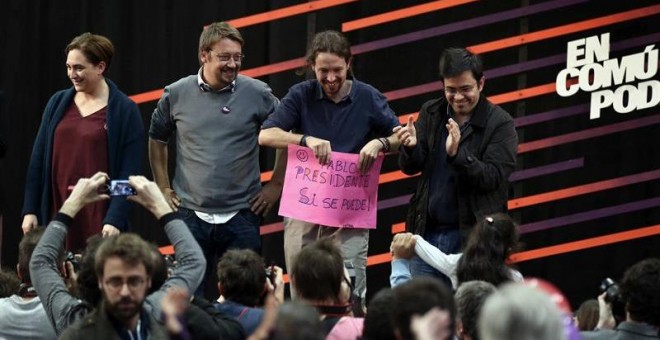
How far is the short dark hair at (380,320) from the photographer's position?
4328 mm

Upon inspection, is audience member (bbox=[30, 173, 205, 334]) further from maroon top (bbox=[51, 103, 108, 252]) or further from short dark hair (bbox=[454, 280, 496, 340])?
maroon top (bbox=[51, 103, 108, 252])

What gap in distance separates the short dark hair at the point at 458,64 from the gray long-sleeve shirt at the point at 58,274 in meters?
1.91

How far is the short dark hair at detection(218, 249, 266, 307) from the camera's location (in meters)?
5.50

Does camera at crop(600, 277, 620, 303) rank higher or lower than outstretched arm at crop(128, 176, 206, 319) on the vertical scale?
lower

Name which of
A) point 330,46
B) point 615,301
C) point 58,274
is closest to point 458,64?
point 330,46

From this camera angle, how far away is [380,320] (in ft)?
14.3

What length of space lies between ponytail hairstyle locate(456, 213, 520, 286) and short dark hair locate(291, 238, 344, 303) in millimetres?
834

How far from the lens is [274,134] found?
6934mm

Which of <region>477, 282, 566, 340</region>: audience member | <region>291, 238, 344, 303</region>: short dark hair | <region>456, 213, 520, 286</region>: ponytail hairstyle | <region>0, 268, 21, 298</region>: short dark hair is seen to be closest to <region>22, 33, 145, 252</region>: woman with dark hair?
<region>0, 268, 21, 298</region>: short dark hair

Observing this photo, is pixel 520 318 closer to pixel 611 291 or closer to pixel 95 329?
pixel 95 329

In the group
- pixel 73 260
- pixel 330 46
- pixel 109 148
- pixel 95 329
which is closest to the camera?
pixel 95 329

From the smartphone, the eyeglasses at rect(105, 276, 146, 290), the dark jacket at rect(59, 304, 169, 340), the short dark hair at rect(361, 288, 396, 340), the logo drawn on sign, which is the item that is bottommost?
the dark jacket at rect(59, 304, 169, 340)

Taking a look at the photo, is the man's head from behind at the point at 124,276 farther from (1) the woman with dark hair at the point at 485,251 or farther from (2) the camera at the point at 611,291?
(2) the camera at the point at 611,291

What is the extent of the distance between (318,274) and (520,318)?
1745 mm
